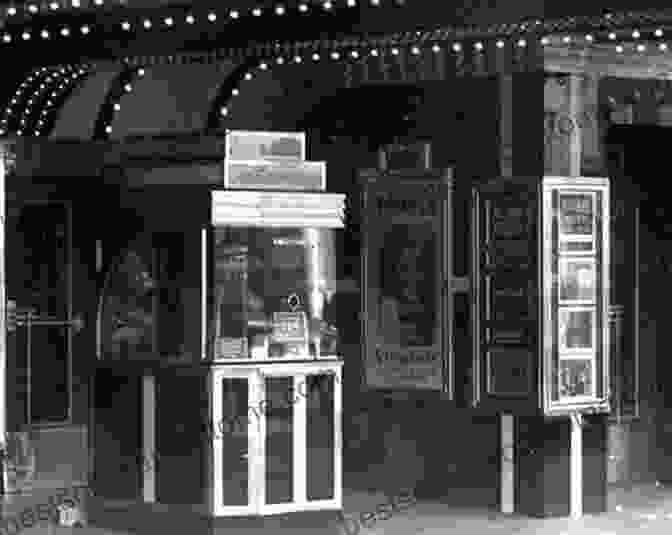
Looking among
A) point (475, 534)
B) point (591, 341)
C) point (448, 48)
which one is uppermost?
point (448, 48)

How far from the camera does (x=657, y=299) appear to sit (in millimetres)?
16375

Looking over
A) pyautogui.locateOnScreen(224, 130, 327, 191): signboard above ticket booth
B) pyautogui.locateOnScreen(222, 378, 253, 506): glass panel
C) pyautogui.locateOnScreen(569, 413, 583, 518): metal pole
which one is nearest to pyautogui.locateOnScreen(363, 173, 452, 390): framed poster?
pyautogui.locateOnScreen(569, 413, 583, 518): metal pole

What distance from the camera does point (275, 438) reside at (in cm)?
1255

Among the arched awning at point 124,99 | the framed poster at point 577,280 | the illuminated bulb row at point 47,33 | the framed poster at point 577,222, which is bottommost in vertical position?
the framed poster at point 577,280

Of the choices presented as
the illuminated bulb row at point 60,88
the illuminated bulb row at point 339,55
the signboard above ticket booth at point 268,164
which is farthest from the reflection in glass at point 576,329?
the illuminated bulb row at point 60,88

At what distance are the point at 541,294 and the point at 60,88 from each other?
4769mm

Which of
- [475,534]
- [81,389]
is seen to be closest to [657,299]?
[475,534]

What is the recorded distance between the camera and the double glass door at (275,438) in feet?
40.7

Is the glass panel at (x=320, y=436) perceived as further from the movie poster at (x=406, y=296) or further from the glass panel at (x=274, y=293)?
the movie poster at (x=406, y=296)

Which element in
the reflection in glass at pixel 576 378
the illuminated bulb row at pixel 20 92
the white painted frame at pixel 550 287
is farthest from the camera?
the illuminated bulb row at pixel 20 92

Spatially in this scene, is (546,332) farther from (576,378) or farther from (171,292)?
(171,292)

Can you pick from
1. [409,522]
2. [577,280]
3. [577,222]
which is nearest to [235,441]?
[409,522]

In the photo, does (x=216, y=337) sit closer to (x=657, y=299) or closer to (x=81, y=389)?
(x=81, y=389)

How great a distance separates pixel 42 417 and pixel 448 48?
178 inches
